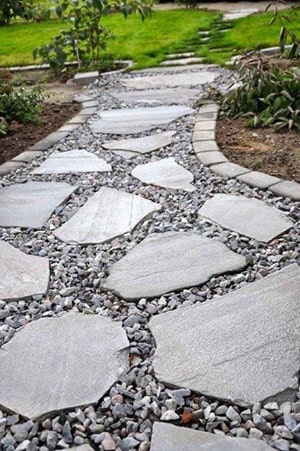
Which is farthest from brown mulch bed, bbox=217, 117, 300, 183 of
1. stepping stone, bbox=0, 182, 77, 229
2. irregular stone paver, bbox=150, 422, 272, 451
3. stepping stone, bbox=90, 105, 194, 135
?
irregular stone paver, bbox=150, 422, 272, 451

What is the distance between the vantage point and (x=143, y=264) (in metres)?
2.01

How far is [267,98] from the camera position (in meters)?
3.61

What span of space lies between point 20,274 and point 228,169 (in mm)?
1338

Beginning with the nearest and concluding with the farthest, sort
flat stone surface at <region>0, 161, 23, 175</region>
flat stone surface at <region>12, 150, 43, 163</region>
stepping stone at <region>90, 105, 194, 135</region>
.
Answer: flat stone surface at <region>0, 161, 23, 175</region>
flat stone surface at <region>12, 150, 43, 163</region>
stepping stone at <region>90, 105, 194, 135</region>

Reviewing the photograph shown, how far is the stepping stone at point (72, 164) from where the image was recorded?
120 inches

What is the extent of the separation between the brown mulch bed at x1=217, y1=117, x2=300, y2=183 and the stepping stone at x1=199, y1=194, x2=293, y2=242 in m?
0.39

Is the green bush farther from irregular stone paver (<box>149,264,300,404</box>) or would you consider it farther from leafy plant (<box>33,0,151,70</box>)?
irregular stone paver (<box>149,264,300,404</box>)

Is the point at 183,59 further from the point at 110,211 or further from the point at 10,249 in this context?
the point at 10,249

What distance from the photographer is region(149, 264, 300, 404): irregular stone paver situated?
1.39 metres

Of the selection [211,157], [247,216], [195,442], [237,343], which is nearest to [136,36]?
[211,157]

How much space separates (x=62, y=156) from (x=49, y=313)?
1731 millimetres

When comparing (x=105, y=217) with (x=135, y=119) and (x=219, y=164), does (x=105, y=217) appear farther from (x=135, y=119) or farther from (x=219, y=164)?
(x=135, y=119)

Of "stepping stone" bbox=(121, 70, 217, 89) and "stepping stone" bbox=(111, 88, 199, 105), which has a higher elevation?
"stepping stone" bbox=(121, 70, 217, 89)

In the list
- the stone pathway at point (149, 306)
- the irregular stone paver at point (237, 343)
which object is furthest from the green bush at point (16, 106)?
the irregular stone paver at point (237, 343)
